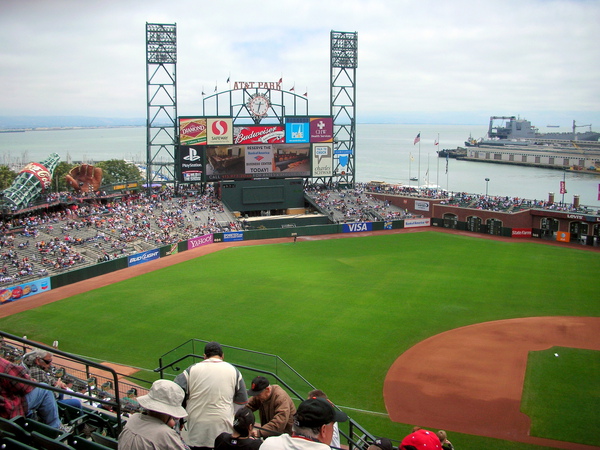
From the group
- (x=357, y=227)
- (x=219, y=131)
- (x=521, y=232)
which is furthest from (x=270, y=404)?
(x=521, y=232)

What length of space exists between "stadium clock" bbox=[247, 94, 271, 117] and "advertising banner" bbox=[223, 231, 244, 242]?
14.3m

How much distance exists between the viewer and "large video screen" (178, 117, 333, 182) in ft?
170

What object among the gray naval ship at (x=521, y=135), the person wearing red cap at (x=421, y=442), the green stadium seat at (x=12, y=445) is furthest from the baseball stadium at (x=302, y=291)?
the gray naval ship at (x=521, y=135)

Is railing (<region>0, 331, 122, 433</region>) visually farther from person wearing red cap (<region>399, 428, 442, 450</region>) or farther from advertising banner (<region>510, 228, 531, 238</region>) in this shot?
advertising banner (<region>510, 228, 531, 238</region>)

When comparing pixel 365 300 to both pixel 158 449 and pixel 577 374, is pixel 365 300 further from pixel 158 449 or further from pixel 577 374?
pixel 158 449

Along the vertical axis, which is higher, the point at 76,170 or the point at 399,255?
the point at 76,170

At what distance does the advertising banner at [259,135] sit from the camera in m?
52.8

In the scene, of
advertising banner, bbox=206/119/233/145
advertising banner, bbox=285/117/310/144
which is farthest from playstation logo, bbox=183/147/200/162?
advertising banner, bbox=285/117/310/144

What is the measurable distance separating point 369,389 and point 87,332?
544 inches

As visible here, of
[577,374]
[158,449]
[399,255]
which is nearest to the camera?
[158,449]

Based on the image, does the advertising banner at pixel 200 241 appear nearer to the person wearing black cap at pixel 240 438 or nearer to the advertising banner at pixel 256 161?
the advertising banner at pixel 256 161

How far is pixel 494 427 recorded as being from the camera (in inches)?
637

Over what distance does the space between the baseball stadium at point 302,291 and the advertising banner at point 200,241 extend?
14 cm

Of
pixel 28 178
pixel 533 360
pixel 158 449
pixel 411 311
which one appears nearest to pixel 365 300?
pixel 411 311
